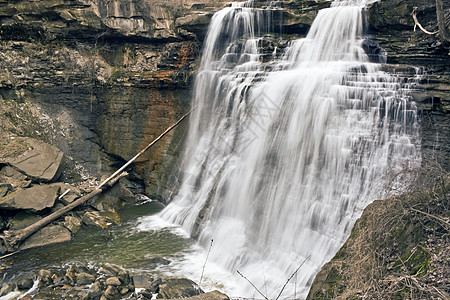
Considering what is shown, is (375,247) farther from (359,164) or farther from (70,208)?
(70,208)

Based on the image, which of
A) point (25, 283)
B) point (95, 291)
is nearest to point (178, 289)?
point (95, 291)

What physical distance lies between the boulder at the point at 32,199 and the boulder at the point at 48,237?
2.11 ft

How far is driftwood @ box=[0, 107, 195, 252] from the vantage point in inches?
Result: 378

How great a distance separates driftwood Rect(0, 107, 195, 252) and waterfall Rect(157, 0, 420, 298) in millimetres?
1946

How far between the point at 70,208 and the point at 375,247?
28.9 ft

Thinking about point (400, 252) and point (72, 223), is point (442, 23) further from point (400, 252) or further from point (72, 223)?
point (72, 223)

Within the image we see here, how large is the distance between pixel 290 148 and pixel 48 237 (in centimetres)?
645

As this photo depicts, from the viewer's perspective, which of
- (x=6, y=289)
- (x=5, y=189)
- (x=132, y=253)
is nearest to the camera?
(x=6, y=289)

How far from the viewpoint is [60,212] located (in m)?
11.0

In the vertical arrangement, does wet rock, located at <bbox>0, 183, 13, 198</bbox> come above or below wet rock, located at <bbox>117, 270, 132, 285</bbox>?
above

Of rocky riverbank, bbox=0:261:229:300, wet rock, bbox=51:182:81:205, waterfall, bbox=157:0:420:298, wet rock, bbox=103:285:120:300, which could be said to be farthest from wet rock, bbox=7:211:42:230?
wet rock, bbox=103:285:120:300

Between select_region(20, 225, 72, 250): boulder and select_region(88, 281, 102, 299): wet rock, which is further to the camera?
select_region(20, 225, 72, 250): boulder

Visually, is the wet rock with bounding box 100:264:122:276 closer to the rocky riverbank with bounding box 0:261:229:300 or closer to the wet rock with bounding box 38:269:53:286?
the rocky riverbank with bounding box 0:261:229:300

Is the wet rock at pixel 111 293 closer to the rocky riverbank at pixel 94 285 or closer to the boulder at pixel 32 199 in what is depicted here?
the rocky riverbank at pixel 94 285
